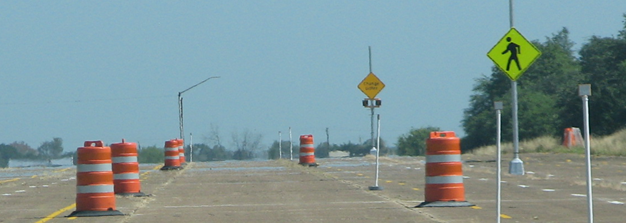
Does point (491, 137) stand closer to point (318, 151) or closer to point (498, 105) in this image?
point (318, 151)

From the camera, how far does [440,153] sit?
14.8 meters

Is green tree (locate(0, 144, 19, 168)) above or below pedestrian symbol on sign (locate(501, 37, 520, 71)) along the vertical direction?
below

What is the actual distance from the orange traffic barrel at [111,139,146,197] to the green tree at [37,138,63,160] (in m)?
36.6

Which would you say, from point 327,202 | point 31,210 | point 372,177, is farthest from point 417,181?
point 31,210

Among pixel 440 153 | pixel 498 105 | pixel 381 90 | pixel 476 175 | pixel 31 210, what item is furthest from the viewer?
pixel 381 90

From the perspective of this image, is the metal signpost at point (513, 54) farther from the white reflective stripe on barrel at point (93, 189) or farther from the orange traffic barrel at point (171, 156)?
the orange traffic barrel at point (171, 156)

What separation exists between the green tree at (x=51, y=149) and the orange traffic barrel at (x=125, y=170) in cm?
3657

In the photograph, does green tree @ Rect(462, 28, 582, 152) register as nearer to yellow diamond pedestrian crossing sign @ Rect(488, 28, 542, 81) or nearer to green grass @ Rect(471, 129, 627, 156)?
green grass @ Rect(471, 129, 627, 156)

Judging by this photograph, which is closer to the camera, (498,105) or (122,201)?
(498,105)

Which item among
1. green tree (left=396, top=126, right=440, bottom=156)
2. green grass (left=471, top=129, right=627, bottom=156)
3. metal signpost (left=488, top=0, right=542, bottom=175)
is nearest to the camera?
metal signpost (left=488, top=0, right=542, bottom=175)

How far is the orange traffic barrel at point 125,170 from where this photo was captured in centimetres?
1892

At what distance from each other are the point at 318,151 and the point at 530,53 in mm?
63738

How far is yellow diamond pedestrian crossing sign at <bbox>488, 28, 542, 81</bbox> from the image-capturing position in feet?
70.3

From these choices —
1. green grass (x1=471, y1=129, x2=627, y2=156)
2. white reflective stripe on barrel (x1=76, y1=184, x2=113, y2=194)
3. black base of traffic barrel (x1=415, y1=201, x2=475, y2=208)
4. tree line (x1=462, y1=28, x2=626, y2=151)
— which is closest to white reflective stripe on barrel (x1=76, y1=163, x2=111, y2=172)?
white reflective stripe on barrel (x1=76, y1=184, x2=113, y2=194)
